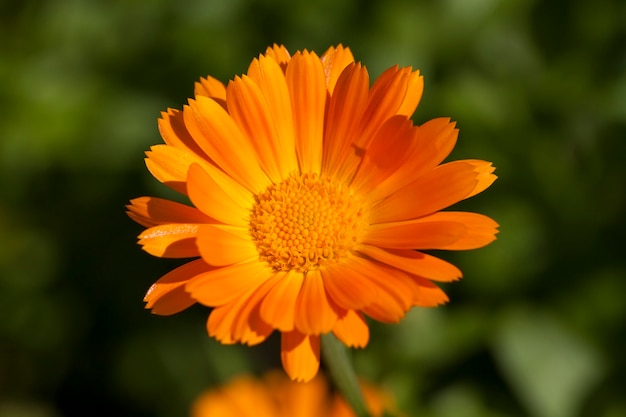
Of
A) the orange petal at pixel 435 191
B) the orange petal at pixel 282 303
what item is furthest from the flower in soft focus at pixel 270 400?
the orange petal at pixel 435 191

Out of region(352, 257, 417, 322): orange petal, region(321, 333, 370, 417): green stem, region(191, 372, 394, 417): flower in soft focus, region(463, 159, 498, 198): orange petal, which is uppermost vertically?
region(463, 159, 498, 198): orange petal

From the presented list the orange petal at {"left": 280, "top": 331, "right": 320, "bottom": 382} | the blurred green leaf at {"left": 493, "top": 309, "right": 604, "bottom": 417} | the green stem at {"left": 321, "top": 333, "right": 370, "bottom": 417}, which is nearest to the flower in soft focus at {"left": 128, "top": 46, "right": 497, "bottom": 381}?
the orange petal at {"left": 280, "top": 331, "right": 320, "bottom": 382}

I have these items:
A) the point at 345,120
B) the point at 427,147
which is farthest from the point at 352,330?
the point at 345,120

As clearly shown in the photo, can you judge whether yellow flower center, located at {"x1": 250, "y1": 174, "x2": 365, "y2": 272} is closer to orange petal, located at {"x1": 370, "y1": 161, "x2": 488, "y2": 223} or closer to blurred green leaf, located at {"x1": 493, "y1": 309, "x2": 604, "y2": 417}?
orange petal, located at {"x1": 370, "y1": 161, "x2": 488, "y2": 223}

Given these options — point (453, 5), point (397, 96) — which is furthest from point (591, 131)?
point (397, 96)

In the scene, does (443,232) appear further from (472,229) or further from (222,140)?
(222,140)

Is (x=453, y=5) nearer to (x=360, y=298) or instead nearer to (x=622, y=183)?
(x=622, y=183)

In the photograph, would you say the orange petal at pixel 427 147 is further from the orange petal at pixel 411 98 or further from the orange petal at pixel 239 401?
the orange petal at pixel 239 401
